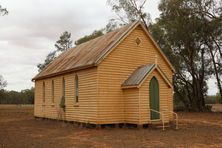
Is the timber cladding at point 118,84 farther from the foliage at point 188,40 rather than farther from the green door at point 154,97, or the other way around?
the foliage at point 188,40

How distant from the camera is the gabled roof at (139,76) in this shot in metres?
24.7

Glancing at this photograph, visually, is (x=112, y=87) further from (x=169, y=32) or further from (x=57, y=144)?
(x=169, y=32)

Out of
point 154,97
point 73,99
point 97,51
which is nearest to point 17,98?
point 73,99

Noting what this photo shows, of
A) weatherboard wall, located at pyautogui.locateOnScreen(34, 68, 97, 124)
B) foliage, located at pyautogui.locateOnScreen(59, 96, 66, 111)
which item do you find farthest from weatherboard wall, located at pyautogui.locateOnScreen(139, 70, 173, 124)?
foliage, located at pyautogui.locateOnScreen(59, 96, 66, 111)

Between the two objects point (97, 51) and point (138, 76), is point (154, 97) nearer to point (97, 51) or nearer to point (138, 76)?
point (138, 76)

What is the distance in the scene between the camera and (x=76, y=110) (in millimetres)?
28016

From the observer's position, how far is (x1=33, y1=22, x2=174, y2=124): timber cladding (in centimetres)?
2498

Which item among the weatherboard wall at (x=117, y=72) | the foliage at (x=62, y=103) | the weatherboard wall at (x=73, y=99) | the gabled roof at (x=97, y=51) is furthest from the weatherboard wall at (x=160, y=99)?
the foliage at (x=62, y=103)

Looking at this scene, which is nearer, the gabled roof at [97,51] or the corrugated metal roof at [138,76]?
the corrugated metal roof at [138,76]

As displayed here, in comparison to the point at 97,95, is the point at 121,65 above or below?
above

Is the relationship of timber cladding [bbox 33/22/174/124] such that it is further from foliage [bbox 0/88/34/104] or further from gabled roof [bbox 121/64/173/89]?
foliage [bbox 0/88/34/104]

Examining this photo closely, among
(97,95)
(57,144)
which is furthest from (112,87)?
(57,144)

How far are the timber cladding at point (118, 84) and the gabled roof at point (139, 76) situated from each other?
7 cm

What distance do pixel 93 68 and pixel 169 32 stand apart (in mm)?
25905
